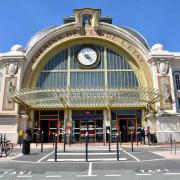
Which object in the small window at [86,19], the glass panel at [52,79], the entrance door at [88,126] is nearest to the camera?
the entrance door at [88,126]

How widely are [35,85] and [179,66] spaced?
18564 millimetres

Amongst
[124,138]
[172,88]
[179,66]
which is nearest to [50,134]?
[124,138]

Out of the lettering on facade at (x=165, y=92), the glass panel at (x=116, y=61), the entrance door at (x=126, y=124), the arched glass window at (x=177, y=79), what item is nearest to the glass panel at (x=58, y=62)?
the glass panel at (x=116, y=61)

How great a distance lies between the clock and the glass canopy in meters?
5.34

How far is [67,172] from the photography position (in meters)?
10.6

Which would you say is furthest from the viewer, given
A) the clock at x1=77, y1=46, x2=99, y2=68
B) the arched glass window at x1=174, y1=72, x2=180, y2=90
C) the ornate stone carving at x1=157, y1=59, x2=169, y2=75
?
the clock at x1=77, y1=46, x2=99, y2=68

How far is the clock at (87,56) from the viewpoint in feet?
118

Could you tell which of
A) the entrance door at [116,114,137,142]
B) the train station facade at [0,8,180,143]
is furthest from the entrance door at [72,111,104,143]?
the entrance door at [116,114,137,142]

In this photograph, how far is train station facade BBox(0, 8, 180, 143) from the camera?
105 feet

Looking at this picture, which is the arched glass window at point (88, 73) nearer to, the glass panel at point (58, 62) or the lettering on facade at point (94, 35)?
the glass panel at point (58, 62)

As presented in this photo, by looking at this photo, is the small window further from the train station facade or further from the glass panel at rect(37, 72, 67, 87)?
the glass panel at rect(37, 72, 67, 87)

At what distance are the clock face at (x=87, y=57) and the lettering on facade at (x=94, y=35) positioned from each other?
6.94 feet

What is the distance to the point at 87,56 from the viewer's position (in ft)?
119

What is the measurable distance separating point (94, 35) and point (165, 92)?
464 inches
